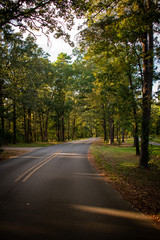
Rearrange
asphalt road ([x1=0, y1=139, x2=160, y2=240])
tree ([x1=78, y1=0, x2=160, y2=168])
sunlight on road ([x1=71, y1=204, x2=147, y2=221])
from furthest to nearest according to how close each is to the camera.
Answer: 1. tree ([x1=78, y1=0, x2=160, y2=168])
2. sunlight on road ([x1=71, y1=204, x2=147, y2=221])
3. asphalt road ([x1=0, y1=139, x2=160, y2=240])

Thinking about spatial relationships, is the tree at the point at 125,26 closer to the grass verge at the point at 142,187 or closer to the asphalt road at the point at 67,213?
the grass verge at the point at 142,187

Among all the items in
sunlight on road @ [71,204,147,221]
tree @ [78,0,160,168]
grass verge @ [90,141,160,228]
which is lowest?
grass verge @ [90,141,160,228]

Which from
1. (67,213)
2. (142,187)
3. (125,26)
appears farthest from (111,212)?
(125,26)

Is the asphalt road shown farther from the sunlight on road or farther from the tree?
the tree

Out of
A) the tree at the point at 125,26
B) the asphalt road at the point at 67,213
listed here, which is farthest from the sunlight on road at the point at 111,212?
the tree at the point at 125,26

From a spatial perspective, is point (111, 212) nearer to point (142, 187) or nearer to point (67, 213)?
point (67, 213)

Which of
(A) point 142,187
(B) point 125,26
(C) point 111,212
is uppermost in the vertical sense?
(B) point 125,26

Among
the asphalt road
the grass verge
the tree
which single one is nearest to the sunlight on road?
the asphalt road

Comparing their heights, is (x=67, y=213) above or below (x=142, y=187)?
above

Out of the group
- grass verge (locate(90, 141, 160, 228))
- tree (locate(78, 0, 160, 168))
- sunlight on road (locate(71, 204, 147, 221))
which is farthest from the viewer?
tree (locate(78, 0, 160, 168))

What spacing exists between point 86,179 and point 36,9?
28.6 feet

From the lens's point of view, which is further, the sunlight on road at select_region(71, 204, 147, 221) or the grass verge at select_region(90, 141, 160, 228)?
the grass verge at select_region(90, 141, 160, 228)

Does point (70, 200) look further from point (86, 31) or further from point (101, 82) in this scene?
point (101, 82)

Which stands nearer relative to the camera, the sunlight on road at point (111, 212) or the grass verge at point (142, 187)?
the sunlight on road at point (111, 212)
